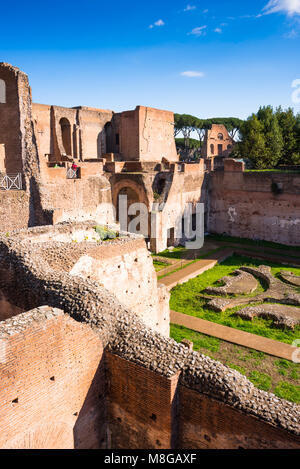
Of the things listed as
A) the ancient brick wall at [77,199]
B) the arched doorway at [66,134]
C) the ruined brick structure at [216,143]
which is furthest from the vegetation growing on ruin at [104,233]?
the ruined brick structure at [216,143]

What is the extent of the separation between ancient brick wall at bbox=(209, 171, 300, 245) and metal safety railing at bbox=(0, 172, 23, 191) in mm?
14229

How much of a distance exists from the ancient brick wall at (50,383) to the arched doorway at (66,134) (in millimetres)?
23855

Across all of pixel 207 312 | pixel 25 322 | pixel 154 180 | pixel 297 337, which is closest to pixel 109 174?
pixel 154 180

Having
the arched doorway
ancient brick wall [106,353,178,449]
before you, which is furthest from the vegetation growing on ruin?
the arched doorway

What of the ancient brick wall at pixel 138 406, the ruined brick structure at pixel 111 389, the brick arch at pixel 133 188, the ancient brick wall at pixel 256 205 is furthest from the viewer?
the ancient brick wall at pixel 256 205

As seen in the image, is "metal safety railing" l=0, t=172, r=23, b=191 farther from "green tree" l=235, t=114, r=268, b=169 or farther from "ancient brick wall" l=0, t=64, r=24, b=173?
"green tree" l=235, t=114, r=268, b=169

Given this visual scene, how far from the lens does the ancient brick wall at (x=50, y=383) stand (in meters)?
4.87

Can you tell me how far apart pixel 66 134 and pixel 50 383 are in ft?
82.3

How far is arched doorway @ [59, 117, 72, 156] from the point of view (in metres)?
27.5

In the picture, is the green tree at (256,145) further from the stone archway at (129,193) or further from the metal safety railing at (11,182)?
the metal safety railing at (11,182)

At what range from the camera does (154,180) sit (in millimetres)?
21625
